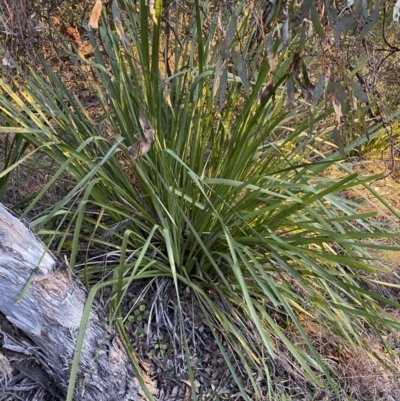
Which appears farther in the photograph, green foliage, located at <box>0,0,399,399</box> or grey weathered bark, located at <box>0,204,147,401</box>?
green foliage, located at <box>0,0,399,399</box>

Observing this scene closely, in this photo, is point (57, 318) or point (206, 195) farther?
point (206, 195)

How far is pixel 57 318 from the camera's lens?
121 cm

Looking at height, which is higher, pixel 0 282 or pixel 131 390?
pixel 0 282

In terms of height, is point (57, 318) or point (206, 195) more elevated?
point (206, 195)

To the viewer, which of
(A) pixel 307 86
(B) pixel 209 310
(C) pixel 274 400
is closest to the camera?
(A) pixel 307 86

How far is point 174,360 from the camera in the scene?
5.16 feet

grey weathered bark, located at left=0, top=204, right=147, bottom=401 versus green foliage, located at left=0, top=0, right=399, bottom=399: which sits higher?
green foliage, located at left=0, top=0, right=399, bottom=399

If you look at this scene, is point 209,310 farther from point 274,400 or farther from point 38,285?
point 38,285

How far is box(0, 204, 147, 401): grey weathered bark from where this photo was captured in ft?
3.65

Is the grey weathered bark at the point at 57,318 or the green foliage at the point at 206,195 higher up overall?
the green foliage at the point at 206,195

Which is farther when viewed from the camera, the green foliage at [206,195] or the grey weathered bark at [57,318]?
the green foliage at [206,195]

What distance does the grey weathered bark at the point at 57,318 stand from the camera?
1.11m

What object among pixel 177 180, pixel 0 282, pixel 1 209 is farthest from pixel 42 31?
pixel 0 282

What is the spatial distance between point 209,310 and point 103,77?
101cm
